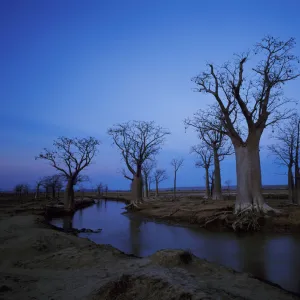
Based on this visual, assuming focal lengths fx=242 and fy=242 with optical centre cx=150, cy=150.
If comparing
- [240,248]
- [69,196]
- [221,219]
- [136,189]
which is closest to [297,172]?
[221,219]

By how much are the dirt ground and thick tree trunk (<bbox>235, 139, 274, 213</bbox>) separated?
855cm

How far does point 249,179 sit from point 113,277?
1088 centimetres

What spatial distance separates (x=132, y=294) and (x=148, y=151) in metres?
25.8

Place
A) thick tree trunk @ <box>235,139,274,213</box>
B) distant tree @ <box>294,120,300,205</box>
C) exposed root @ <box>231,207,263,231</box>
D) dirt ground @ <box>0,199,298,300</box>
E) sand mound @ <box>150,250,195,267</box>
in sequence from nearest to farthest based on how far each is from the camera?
dirt ground @ <box>0,199,298,300</box>, sand mound @ <box>150,250,195,267</box>, exposed root @ <box>231,207,263,231</box>, thick tree trunk @ <box>235,139,274,213</box>, distant tree @ <box>294,120,300,205</box>

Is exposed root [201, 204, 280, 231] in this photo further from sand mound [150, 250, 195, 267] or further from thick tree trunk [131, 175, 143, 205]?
thick tree trunk [131, 175, 143, 205]

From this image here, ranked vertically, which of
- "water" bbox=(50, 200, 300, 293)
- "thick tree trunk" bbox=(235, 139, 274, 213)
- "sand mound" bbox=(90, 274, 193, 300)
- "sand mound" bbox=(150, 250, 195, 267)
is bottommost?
"water" bbox=(50, 200, 300, 293)

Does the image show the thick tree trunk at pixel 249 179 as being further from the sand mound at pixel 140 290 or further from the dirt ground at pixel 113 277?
the sand mound at pixel 140 290

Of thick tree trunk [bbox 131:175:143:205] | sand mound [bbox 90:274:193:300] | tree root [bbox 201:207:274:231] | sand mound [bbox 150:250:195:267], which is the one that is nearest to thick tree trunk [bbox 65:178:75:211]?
thick tree trunk [bbox 131:175:143:205]

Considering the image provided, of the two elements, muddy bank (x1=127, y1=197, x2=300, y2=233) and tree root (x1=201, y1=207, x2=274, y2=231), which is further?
tree root (x1=201, y1=207, x2=274, y2=231)

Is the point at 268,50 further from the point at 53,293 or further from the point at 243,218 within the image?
the point at 53,293

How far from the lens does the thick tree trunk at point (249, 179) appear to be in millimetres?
13078

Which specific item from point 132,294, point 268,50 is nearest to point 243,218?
point 268,50

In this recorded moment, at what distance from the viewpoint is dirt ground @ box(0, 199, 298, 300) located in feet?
11.9

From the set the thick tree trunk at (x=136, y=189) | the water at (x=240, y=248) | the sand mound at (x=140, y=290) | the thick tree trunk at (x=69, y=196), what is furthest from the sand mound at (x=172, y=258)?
the thick tree trunk at (x=136, y=189)
